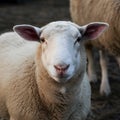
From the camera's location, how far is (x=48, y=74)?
4.22 meters

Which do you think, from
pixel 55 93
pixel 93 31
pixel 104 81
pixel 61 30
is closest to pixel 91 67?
pixel 104 81

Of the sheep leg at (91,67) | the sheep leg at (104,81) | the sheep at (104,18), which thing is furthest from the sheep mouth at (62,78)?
the sheep leg at (91,67)

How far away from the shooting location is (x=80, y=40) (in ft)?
14.0

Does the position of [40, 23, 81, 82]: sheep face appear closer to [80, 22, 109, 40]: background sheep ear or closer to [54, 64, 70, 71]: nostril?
[54, 64, 70, 71]: nostril

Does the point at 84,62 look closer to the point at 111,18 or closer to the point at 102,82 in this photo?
the point at 111,18

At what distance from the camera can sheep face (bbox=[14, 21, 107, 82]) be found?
380 cm

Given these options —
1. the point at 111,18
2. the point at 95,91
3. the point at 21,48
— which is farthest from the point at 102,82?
the point at 21,48

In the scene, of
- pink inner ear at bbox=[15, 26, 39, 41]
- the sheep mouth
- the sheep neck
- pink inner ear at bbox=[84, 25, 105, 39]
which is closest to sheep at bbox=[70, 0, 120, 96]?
pink inner ear at bbox=[84, 25, 105, 39]

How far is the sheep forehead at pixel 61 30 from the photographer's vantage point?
407 centimetres

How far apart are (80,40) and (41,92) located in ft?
2.15

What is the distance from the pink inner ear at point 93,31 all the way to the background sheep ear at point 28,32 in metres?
0.48

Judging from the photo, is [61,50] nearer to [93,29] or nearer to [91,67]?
[93,29]

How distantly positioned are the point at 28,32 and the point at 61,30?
39cm

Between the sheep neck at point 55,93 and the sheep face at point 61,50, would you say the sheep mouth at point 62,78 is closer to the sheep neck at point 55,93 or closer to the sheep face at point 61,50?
the sheep face at point 61,50
